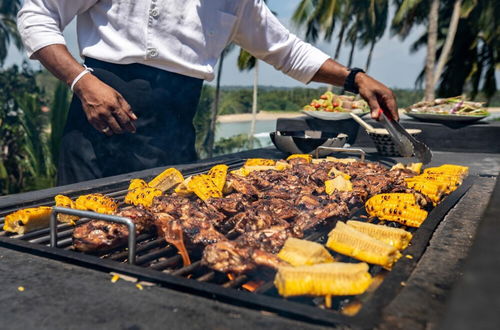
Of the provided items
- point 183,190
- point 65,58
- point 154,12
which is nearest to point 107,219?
point 183,190

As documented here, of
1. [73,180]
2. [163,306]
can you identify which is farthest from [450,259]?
[73,180]

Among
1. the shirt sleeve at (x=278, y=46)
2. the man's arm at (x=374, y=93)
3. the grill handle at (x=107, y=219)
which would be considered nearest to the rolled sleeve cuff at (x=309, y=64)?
the shirt sleeve at (x=278, y=46)

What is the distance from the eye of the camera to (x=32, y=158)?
666 inches

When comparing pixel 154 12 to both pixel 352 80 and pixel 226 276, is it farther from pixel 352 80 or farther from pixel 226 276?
pixel 226 276

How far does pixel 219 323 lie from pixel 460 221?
1.47 meters

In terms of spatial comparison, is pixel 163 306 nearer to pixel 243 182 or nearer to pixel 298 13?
pixel 243 182

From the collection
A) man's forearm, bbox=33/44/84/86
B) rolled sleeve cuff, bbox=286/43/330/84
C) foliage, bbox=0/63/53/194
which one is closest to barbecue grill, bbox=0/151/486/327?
man's forearm, bbox=33/44/84/86

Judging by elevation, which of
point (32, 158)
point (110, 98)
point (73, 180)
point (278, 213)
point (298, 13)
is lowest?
point (32, 158)

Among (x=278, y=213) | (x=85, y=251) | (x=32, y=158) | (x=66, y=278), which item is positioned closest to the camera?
(x=66, y=278)

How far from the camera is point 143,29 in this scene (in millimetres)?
3266

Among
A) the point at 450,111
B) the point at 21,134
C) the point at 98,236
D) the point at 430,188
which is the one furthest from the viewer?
the point at 21,134

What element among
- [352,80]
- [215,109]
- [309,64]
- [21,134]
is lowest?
[21,134]

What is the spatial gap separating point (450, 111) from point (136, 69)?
4.29 m

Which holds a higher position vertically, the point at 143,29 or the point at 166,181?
the point at 143,29
